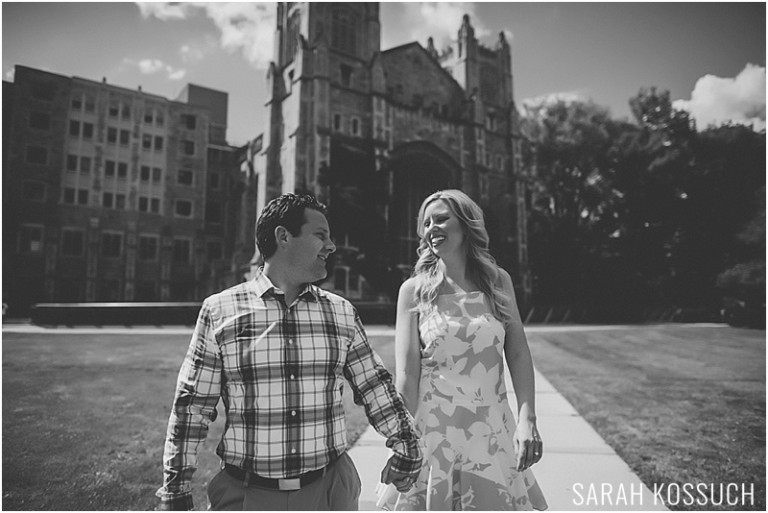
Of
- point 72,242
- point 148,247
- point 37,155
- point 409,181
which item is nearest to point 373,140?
point 409,181

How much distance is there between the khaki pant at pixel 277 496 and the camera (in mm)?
1965

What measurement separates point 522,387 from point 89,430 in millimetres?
5442

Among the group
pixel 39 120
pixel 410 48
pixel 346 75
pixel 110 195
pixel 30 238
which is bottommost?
pixel 30 238

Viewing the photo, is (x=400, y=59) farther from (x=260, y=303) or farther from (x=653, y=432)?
(x=260, y=303)

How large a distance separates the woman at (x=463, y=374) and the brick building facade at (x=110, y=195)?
105ft

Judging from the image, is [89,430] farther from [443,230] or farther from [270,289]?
[443,230]

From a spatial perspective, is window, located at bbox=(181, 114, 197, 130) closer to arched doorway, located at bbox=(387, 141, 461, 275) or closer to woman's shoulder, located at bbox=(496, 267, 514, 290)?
arched doorway, located at bbox=(387, 141, 461, 275)

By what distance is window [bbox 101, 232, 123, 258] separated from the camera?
1347 inches

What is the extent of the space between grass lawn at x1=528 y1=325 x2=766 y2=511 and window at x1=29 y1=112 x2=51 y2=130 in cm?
3565

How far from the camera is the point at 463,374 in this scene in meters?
2.57

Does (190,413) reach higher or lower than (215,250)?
lower

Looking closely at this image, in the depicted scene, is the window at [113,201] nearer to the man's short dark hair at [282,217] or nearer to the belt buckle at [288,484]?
the man's short dark hair at [282,217]

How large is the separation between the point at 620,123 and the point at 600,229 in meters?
9.36

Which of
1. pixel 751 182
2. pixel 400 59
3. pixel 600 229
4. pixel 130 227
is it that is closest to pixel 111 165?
pixel 130 227
